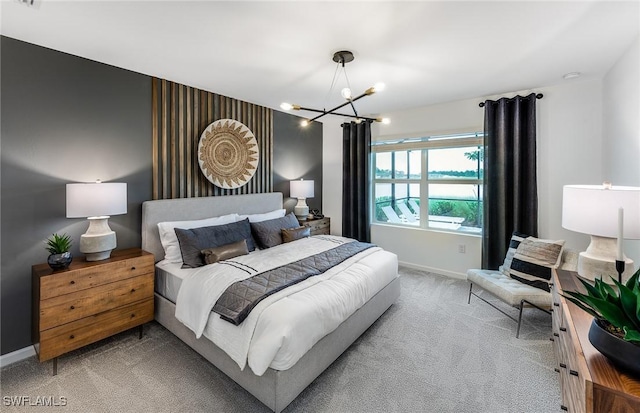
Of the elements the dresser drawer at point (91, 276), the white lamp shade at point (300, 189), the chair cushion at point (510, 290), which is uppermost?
the white lamp shade at point (300, 189)

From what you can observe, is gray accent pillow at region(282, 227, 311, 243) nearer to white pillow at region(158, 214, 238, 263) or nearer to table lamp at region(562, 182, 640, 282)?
white pillow at region(158, 214, 238, 263)

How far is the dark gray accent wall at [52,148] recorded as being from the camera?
7.32ft

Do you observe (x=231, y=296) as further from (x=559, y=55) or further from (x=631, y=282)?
(x=559, y=55)

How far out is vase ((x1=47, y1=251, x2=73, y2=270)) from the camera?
2.12 metres

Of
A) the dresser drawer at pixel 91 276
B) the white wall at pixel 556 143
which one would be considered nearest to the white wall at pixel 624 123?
the white wall at pixel 556 143

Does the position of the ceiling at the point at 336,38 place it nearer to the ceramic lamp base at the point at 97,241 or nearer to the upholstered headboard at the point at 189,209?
the upholstered headboard at the point at 189,209

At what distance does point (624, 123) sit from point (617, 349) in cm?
250

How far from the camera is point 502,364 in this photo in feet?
7.27

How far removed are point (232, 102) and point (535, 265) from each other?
4096 millimetres

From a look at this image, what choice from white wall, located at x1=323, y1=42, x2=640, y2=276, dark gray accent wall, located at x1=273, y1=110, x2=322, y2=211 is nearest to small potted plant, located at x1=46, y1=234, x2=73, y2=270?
dark gray accent wall, located at x1=273, y1=110, x2=322, y2=211

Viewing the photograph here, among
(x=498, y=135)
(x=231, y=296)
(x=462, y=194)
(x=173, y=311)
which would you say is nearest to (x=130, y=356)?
(x=173, y=311)

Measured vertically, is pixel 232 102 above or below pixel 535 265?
above

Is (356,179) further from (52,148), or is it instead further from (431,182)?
(52,148)

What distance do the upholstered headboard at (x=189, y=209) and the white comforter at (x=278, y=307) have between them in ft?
2.75
